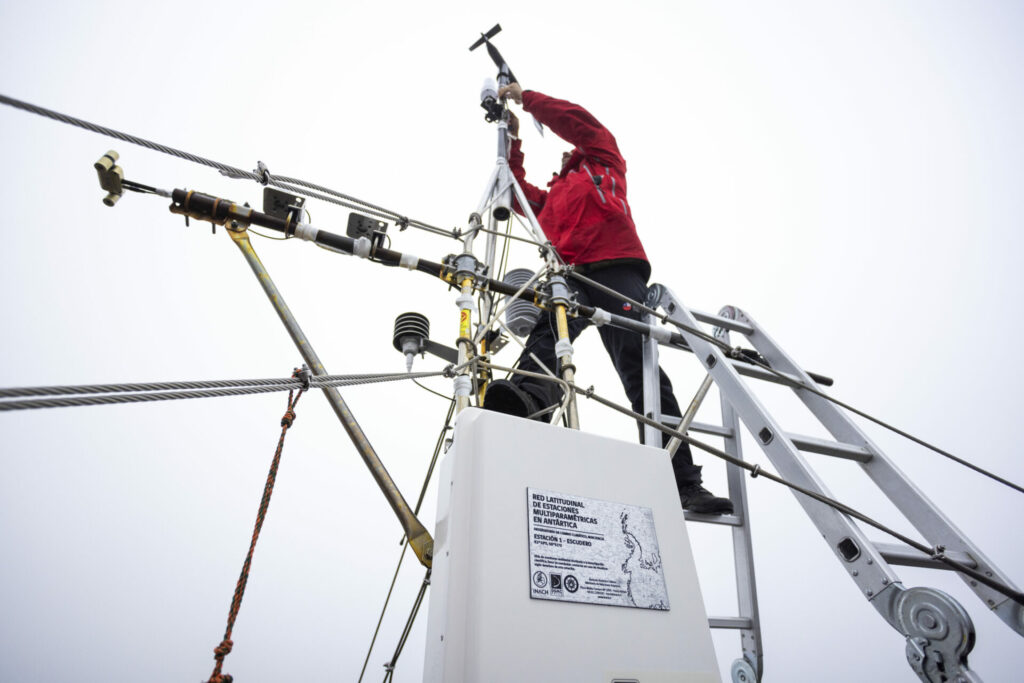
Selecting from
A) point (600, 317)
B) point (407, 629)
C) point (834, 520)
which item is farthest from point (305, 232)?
point (834, 520)

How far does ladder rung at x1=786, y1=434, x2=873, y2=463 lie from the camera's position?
1.83 m

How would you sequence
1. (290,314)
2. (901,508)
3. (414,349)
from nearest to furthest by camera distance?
(290,314)
(901,508)
(414,349)

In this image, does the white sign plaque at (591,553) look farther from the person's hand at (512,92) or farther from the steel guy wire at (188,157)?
the person's hand at (512,92)

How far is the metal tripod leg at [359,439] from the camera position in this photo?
4.38 feet

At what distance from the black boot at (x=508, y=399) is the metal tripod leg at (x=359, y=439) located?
1.24ft

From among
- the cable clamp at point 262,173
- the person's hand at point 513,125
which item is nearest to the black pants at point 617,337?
the cable clamp at point 262,173

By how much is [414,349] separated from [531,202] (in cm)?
205

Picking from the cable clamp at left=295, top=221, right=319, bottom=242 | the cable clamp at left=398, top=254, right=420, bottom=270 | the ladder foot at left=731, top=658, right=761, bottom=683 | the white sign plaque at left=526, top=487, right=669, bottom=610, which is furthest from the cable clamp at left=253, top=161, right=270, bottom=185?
the ladder foot at left=731, top=658, right=761, bottom=683

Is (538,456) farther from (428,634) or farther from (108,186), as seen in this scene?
(108,186)

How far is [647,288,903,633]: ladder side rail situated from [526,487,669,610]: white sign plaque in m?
0.57

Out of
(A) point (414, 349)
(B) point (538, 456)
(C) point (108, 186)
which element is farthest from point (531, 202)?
(B) point (538, 456)

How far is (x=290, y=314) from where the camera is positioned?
1653 millimetres

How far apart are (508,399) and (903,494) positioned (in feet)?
4.64

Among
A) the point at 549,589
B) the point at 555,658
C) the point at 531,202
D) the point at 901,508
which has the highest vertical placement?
the point at 531,202
